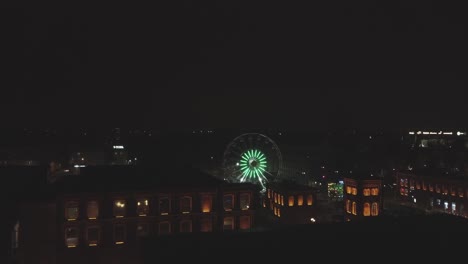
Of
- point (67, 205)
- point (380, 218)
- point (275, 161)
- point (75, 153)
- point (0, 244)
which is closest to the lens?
point (380, 218)

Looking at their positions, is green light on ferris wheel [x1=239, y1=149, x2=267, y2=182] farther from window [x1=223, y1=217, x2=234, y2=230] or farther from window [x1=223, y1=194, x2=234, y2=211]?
window [x1=223, y1=217, x2=234, y2=230]

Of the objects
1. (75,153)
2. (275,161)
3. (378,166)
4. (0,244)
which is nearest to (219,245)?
(0,244)

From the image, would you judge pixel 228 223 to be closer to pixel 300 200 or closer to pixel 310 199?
pixel 300 200

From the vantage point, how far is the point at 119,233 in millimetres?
29344

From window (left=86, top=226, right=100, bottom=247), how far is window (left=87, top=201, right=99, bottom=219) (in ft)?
2.57

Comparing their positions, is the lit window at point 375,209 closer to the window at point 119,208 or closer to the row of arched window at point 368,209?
the row of arched window at point 368,209

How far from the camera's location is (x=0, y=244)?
24719 mm

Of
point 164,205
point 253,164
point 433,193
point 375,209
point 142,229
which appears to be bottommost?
point 375,209

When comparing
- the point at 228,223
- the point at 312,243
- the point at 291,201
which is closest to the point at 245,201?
the point at 228,223

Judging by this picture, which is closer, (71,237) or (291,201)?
(71,237)

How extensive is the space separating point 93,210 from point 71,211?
55.6 inches

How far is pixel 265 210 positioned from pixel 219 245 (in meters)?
32.9

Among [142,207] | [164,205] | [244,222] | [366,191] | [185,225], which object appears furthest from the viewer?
[366,191]

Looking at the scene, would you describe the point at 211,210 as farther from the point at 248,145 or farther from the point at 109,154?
the point at 109,154
